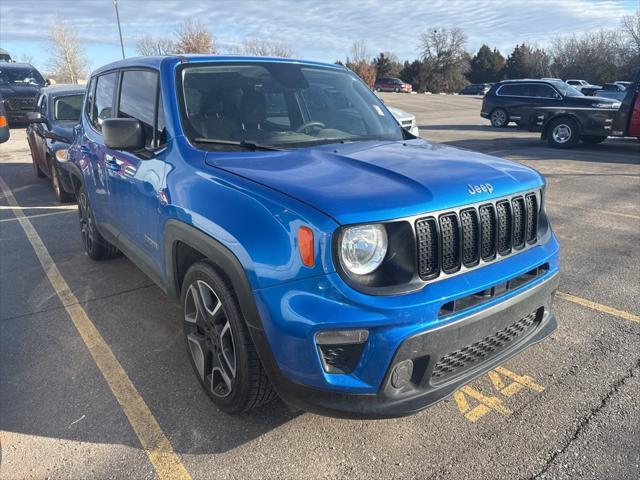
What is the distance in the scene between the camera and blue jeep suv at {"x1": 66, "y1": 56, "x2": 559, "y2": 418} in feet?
6.69

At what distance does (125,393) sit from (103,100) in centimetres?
277

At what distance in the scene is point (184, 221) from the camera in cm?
268

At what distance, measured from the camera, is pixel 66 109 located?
846cm

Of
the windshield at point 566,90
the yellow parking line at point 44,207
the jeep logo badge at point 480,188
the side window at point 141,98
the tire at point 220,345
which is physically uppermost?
the side window at point 141,98

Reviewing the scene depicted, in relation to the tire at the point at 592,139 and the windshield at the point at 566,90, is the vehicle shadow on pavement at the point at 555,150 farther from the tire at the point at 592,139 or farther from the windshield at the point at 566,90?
the windshield at the point at 566,90

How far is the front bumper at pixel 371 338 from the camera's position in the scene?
1997 mm

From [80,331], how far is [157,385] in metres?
1.10

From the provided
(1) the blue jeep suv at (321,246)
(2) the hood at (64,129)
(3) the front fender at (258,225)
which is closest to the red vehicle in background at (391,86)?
(2) the hood at (64,129)

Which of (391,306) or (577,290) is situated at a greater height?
(391,306)

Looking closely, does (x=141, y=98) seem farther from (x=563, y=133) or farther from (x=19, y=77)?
A: (x=19, y=77)

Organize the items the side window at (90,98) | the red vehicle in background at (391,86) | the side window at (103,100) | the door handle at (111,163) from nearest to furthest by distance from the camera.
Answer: the door handle at (111,163) < the side window at (103,100) < the side window at (90,98) < the red vehicle in background at (391,86)

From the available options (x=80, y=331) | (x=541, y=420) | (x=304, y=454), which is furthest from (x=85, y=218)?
(x=541, y=420)

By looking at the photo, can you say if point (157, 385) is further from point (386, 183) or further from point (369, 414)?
point (386, 183)

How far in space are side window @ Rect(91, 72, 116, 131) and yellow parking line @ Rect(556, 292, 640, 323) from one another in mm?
4123
